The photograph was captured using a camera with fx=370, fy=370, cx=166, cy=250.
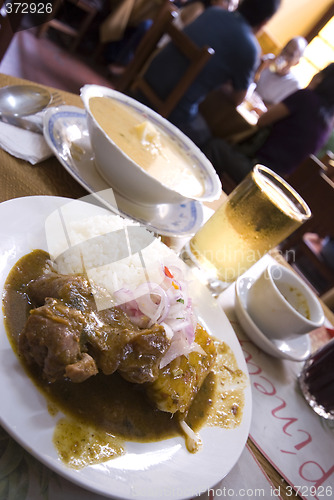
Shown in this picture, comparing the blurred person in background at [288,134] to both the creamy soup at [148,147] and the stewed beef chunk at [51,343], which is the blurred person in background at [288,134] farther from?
the stewed beef chunk at [51,343]

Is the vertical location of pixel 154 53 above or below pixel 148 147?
below

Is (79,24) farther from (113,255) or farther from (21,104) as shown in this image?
(113,255)

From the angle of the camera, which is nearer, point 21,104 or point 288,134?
point 21,104

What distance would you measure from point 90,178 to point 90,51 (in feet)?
19.9

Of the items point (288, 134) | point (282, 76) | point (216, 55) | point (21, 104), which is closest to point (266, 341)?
point (21, 104)

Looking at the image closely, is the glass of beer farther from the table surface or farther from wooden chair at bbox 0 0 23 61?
wooden chair at bbox 0 0 23 61

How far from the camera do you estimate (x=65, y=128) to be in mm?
1421

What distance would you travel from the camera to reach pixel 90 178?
1.31m

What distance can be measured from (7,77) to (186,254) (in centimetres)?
99

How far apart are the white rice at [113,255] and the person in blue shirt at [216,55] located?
2.51 m

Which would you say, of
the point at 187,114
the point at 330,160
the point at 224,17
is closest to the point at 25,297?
the point at 187,114

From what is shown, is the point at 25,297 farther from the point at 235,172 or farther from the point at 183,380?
the point at 235,172

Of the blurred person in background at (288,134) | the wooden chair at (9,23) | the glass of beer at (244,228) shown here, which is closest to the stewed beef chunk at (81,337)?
the glass of beer at (244,228)

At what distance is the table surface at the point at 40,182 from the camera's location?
97 cm
